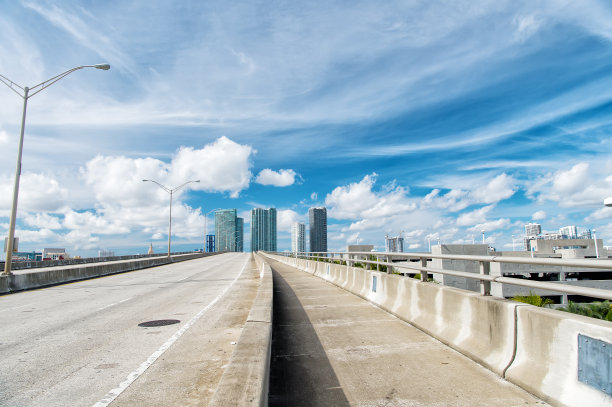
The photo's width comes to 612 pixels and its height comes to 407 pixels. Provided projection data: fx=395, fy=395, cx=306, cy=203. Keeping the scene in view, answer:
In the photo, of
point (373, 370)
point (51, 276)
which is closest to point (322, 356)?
point (373, 370)

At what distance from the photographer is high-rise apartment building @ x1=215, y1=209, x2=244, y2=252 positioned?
145125 mm

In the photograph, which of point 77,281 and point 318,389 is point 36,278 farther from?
point 318,389

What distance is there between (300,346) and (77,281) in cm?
2061

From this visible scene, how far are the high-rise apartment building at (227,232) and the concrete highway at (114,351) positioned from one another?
134 meters

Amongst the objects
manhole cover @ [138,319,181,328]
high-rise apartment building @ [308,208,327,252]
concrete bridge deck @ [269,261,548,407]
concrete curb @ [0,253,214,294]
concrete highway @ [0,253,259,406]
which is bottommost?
concrete highway @ [0,253,259,406]

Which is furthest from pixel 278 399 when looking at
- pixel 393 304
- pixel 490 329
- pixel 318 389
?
pixel 393 304

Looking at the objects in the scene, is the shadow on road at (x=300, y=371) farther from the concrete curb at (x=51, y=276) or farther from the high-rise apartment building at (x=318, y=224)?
the high-rise apartment building at (x=318, y=224)

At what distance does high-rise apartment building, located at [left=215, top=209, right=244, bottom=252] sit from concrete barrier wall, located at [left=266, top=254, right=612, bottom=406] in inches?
5473

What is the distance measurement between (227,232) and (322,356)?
140433 millimetres

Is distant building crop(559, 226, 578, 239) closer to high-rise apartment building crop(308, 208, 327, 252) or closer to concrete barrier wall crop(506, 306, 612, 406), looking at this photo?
high-rise apartment building crop(308, 208, 327, 252)

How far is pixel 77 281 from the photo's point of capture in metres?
22.6

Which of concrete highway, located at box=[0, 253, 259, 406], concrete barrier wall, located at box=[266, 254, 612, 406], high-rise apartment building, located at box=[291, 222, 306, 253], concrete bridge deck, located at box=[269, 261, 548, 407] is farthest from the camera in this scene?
high-rise apartment building, located at box=[291, 222, 306, 253]

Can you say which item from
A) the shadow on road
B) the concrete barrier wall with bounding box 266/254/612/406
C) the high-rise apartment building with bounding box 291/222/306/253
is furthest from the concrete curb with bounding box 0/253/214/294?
the high-rise apartment building with bounding box 291/222/306/253

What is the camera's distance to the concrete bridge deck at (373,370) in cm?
439
